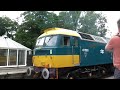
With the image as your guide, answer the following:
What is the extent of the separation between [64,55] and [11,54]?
8.10 m

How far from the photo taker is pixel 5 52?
599 inches

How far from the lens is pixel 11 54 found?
15852 mm

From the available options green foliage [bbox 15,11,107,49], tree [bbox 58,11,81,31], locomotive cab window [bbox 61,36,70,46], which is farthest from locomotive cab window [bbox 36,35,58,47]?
tree [bbox 58,11,81,31]

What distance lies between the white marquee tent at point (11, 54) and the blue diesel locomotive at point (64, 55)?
6.03 m

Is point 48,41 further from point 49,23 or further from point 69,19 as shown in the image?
point 69,19

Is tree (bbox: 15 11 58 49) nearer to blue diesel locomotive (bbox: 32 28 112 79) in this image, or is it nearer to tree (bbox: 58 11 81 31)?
tree (bbox: 58 11 81 31)

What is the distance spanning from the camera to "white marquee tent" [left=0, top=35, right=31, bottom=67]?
1504 cm

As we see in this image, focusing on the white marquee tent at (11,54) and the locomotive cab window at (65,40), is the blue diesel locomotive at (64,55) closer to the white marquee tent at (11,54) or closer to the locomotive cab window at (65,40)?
the locomotive cab window at (65,40)

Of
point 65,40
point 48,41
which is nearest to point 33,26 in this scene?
point 48,41

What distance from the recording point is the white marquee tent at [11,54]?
15045 mm

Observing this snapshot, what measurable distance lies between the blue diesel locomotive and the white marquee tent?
6027mm

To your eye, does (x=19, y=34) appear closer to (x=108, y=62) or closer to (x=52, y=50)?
(x=108, y=62)
